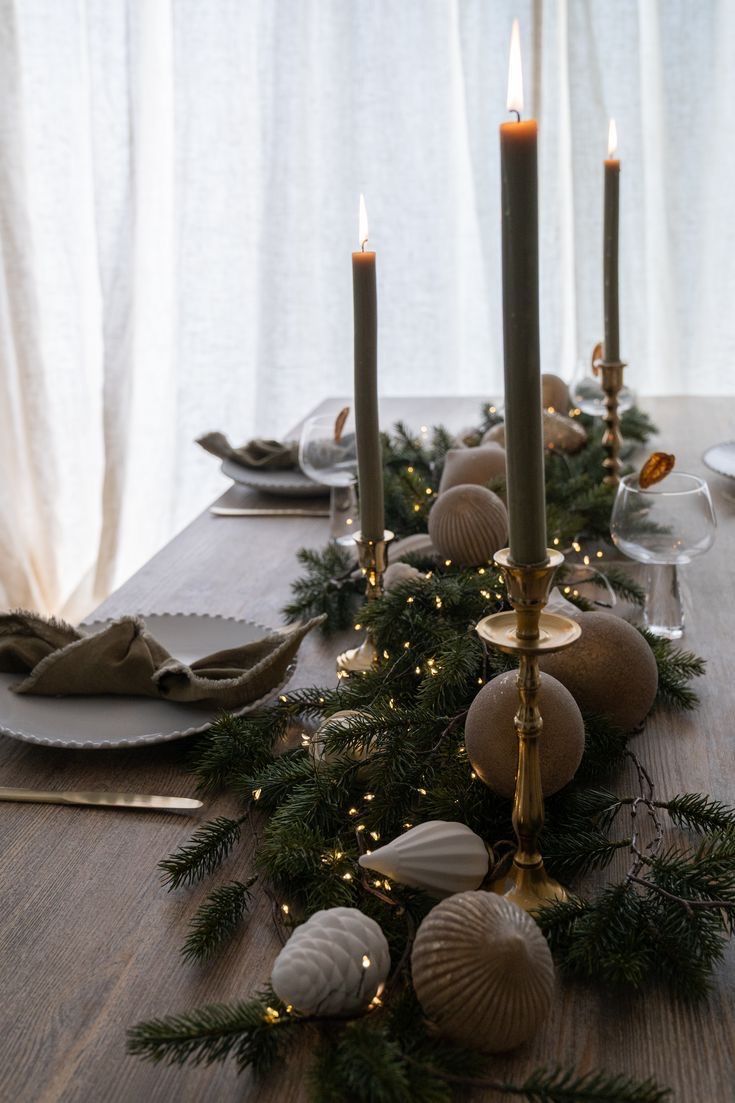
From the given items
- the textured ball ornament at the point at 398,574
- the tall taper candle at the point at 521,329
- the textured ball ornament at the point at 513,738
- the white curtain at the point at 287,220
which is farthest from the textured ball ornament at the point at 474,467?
the white curtain at the point at 287,220

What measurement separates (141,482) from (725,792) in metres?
2.63

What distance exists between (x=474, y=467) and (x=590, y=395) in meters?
0.58

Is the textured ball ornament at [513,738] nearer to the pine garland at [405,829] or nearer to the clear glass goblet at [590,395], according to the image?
the pine garland at [405,829]

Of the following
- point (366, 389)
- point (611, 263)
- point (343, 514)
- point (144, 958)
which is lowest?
point (144, 958)

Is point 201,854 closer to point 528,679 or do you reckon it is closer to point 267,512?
point 528,679

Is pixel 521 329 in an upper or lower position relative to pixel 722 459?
upper

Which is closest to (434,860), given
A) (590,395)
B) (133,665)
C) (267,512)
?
(133,665)

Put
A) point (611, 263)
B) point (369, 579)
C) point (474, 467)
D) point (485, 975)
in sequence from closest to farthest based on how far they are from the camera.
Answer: point (485, 975) → point (369, 579) → point (474, 467) → point (611, 263)

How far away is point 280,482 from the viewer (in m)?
1.39

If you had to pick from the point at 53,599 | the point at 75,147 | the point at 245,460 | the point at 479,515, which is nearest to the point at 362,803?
the point at 479,515

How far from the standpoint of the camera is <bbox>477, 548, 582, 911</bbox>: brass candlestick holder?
498mm

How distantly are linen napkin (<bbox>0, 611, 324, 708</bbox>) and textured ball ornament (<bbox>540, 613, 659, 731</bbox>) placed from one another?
189 mm

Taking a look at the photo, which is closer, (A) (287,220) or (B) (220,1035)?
(B) (220,1035)

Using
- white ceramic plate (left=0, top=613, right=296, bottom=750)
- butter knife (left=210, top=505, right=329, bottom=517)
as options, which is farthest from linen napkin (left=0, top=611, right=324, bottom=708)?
butter knife (left=210, top=505, right=329, bottom=517)
